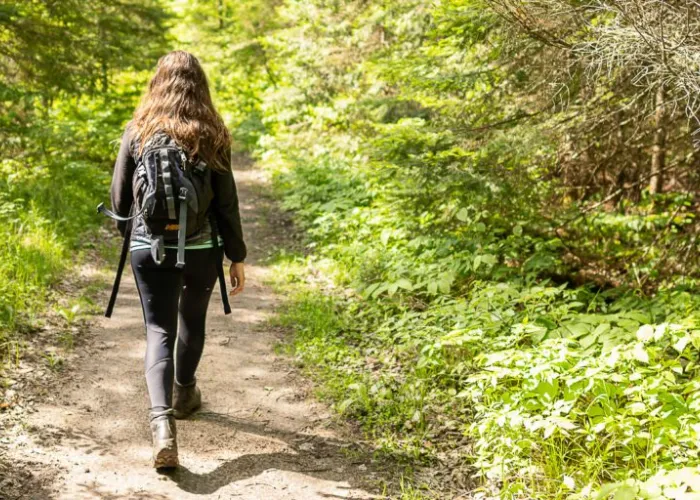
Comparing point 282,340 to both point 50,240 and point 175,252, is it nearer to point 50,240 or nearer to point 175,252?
point 175,252

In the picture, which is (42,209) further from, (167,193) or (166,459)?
(166,459)

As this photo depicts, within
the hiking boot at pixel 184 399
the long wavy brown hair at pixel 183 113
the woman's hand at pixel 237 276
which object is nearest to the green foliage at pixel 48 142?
the hiking boot at pixel 184 399

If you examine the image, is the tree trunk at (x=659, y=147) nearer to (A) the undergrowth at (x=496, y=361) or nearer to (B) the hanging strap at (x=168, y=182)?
(A) the undergrowth at (x=496, y=361)

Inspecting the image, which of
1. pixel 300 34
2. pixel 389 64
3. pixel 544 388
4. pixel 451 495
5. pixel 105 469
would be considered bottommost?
pixel 451 495

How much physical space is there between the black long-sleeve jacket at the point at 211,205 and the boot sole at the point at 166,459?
127 cm

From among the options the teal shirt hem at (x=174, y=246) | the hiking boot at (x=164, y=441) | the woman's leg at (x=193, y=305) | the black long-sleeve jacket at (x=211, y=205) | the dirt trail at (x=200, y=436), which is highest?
the black long-sleeve jacket at (x=211, y=205)

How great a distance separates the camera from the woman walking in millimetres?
4000

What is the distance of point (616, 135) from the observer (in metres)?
7.34

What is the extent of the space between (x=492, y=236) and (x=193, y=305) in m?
3.78

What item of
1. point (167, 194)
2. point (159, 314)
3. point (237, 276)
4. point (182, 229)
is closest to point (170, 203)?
point (167, 194)

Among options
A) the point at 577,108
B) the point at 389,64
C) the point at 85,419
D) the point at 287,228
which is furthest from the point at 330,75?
the point at 85,419

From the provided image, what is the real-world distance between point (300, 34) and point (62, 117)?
5444 millimetres

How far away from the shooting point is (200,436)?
4641 millimetres

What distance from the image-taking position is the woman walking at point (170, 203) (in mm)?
4000
